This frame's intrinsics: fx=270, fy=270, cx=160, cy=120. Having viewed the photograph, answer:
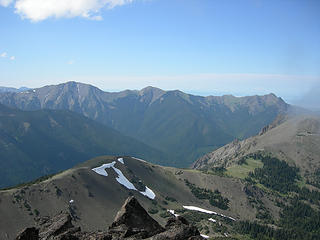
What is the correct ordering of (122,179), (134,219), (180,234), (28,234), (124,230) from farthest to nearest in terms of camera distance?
(122,179) → (134,219) → (124,230) → (28,234) → (180,234)

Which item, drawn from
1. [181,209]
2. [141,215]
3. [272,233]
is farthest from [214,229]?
[141,215]

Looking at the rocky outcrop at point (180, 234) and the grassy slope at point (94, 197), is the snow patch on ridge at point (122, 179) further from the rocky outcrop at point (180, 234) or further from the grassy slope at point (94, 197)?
the rocky outcrop at point (180, 234)

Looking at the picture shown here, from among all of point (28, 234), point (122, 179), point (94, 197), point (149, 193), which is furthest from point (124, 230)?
point (122, 179)

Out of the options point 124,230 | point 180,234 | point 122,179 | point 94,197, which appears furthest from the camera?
point 122,179

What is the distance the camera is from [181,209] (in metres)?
153

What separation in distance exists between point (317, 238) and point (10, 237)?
166 m

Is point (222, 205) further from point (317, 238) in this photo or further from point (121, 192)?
point (121, 192)

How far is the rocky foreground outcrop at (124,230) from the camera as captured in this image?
25.2 metres

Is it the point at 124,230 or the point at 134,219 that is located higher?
the point at 124,230

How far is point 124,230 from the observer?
94.4 feet

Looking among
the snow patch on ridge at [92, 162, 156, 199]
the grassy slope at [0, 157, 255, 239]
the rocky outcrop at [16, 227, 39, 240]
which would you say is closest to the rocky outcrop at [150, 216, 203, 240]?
the rocky outcrop at [16, 227, 39, 240]

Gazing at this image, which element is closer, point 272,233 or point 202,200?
point 272,233

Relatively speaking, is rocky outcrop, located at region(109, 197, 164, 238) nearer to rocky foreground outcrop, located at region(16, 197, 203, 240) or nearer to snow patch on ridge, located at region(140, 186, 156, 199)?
rocky foreground outcrop, located at region(16, 197, 203, 240)

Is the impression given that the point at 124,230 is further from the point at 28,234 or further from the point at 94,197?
the point at 94,197
